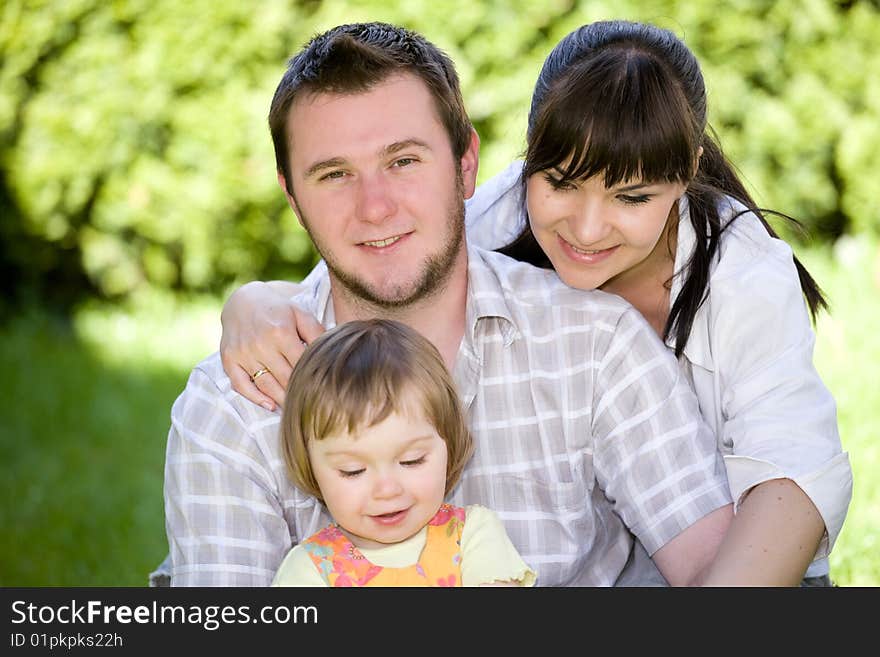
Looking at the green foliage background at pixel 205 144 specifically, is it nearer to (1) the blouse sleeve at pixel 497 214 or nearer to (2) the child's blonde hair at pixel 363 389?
(1) the blouse sleeve at pixel 497 214

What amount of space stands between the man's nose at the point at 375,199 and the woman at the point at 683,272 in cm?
32

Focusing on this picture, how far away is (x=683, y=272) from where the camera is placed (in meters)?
3.05

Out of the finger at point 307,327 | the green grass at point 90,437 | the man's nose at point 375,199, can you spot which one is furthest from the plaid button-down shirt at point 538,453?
the green grass at point 90,437

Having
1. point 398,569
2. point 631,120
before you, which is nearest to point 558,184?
point 631,120

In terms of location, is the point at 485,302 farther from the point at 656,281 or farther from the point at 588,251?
the point at 656,281

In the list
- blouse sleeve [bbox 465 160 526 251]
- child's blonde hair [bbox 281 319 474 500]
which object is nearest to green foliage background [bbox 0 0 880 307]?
blouse sleeve [bbox 465 160 526 251]

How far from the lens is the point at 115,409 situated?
580cm

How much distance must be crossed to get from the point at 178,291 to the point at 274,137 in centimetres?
389

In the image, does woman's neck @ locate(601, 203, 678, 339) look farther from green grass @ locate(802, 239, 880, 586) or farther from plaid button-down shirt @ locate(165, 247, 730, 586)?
green grass @ locate(802, 239, 880, 586)

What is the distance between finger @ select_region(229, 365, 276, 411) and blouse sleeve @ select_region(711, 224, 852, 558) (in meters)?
1.07

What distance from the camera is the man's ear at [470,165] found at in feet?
10.3

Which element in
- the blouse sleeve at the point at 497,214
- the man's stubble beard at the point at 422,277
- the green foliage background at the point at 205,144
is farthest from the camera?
the green foliage background at the point at 205,144

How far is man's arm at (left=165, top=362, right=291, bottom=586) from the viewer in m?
2.76

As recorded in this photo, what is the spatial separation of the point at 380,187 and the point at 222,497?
82 cm
